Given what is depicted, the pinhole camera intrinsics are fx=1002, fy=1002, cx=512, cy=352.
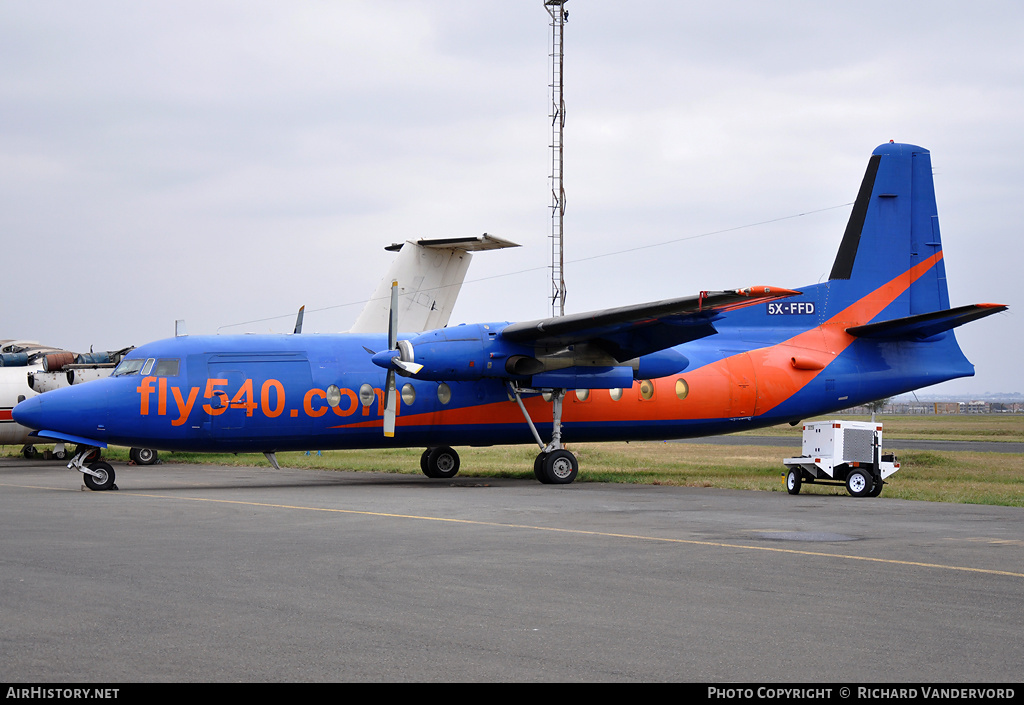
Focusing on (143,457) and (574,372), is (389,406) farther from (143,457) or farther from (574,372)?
(143,457)

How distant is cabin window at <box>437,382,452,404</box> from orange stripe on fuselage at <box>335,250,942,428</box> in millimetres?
1510

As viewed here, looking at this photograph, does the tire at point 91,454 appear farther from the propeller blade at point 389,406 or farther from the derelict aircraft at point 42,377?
the derelict aircraft at point 42,377

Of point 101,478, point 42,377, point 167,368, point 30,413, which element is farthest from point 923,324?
point 42,377

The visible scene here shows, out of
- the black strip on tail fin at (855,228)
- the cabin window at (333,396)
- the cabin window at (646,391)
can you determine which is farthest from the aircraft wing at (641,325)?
the black strip on tail fin at (855,228)

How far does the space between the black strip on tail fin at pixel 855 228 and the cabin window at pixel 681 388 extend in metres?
4.55

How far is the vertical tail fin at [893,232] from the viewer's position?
23719 millimetres

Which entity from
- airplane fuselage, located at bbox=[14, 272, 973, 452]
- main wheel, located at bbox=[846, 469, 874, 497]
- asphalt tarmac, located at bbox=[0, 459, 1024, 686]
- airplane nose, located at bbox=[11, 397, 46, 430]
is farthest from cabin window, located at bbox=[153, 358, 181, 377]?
main wheel, located at bbox=[846, 469, 874, 497]

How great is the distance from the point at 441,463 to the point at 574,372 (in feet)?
14.4

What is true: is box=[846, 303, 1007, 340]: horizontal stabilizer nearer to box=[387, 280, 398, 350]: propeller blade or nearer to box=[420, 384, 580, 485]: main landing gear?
box=[420, 384, 580, 485]: main landing gear

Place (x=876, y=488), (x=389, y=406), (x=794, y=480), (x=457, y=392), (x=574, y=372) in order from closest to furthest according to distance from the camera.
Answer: (x=876, y=488)
(x=794, y=480)
(x=389, y=406)
(x=574, y=372)
(x=457, y=392)

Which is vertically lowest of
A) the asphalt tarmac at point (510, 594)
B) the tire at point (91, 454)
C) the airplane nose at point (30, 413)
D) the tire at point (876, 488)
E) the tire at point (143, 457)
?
the asphalt tarmac at point (510, 594)

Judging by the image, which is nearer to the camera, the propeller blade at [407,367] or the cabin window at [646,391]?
the propeller blade at [407,367]

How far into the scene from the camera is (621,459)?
106 feet

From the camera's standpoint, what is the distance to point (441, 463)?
23.7 m
